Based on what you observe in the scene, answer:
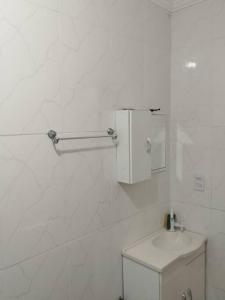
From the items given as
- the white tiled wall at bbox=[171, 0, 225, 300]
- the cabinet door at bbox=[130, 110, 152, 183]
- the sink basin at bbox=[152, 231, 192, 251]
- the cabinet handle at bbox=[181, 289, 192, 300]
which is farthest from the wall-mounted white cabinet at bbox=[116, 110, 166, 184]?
the cabinet handle at bbox=[181, 289, 192, 300]

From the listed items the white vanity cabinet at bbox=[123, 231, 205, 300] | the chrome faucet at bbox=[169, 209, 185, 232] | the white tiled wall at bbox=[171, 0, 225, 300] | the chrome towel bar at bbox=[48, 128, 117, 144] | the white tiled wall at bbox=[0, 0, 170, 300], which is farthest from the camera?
the chrome faucet at bbox=[169, 209, 185, 232]

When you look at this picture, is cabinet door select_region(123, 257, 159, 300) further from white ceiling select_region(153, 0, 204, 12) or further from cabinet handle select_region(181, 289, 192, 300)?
white ceiling select_region(153, 0, 204, 12)

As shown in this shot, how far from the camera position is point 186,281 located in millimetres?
1735

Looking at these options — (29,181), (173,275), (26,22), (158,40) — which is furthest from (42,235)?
(158,40)

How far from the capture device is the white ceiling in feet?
6.15

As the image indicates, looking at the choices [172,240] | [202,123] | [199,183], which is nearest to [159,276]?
[172,240]

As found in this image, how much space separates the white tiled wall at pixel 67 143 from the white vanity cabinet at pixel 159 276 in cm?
8

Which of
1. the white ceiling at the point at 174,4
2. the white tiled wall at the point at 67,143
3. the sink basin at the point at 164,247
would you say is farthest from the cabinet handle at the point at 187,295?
the white ceiling at the point at 174,4

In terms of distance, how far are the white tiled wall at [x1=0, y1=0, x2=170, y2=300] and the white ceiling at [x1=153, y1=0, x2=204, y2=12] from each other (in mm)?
85

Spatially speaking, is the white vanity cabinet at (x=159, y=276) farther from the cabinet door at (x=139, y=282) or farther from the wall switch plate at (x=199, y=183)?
the wall switch plate at (x=199, y=183)

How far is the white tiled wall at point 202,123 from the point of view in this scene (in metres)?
1.81

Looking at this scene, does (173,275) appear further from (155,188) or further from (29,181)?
(29,181)

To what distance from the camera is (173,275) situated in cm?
161

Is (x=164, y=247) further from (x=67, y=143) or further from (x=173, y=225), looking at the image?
(x=67, y=143)
